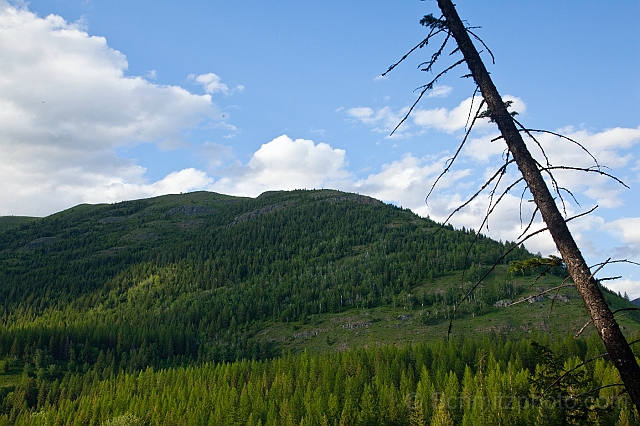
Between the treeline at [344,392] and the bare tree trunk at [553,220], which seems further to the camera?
the treeline at [344,392]

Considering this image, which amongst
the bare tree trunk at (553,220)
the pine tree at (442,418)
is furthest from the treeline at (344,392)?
the bare tree trunk at (553,220)

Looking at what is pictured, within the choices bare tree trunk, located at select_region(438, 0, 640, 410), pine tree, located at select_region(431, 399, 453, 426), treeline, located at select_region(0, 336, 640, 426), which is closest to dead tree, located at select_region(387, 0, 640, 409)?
bare tree trunk, located at select_region(438, 0, 640, 410)

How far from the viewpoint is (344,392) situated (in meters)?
124

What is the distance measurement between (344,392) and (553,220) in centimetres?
12316

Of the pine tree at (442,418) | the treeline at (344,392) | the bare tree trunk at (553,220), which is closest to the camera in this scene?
the bare tree trunk at (553,220)

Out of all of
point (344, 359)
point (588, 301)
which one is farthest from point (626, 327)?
point (588, 301)

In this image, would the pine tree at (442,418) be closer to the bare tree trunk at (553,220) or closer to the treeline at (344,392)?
the treeline at (344,392)

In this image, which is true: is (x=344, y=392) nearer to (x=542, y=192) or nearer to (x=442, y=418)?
(x=442, y=418)

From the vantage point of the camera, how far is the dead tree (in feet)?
32.7

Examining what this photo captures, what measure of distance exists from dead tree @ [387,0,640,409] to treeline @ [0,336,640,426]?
80826 millimetres

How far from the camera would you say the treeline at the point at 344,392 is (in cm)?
10056

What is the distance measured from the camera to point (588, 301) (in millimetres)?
10258

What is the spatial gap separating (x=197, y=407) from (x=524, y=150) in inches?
5045

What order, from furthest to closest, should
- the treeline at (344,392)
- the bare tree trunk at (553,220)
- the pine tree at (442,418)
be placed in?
the treeline at (344,392)
the pine tree at (442,418)
the bare tree trunk at (553,220)
